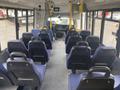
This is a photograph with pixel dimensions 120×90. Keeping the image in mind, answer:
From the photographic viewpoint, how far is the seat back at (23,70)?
98.7 inches

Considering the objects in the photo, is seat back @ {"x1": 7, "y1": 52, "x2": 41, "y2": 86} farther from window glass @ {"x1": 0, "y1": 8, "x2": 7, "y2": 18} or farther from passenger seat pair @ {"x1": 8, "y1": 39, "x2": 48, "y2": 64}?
window glass @ {"x1": 0, "y1": 8, "x2": 7, "y2": 18}

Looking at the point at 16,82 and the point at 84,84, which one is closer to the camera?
the point at 84,84

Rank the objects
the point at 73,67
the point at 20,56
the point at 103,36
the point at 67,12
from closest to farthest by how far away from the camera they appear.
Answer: the point at 20,56, the point at 73,67, the point at 103,36, the point at 67,12

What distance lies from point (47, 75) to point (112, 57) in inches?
59.7

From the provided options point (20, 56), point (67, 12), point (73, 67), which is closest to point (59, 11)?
point (67, 12)

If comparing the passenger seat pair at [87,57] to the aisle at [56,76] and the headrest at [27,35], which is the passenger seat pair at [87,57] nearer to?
the aisle at [56,76]

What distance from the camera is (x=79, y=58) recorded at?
3594 mm

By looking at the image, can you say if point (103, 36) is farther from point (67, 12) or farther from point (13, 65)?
point (67, 12)

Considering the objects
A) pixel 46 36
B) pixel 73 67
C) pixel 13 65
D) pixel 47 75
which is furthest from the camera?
pixel 46 36

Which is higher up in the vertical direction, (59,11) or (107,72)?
(59,11)

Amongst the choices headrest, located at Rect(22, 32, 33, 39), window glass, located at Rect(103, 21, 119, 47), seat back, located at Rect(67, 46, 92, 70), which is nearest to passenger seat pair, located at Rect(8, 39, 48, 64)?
seat back, located at Rect(67, 46, 92, 70)

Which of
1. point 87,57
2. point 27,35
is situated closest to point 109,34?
point 87,57

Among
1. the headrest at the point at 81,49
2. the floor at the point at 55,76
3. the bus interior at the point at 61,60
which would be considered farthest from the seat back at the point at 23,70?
the headrest at the point at 81,49

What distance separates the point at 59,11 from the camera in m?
9.95
